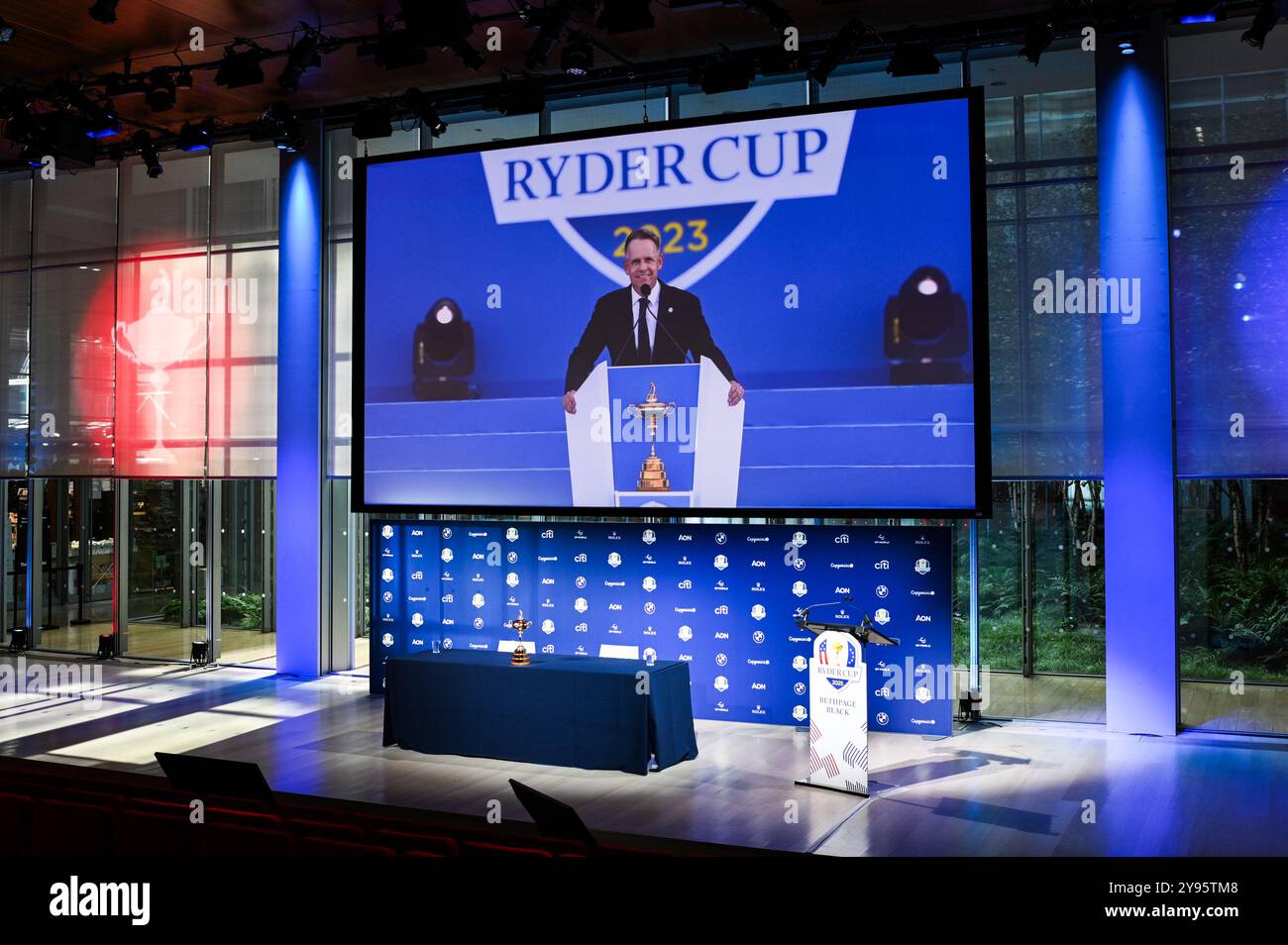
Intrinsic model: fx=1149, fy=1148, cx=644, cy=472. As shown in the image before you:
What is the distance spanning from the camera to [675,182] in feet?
28.8

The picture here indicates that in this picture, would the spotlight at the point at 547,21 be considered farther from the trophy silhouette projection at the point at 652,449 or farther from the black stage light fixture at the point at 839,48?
the trophy silhouette projection at the point at 652,449

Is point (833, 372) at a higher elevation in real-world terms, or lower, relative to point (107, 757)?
higher

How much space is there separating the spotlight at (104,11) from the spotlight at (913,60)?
5492mm

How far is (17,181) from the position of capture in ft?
42.0

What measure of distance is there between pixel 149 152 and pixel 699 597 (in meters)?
6.85

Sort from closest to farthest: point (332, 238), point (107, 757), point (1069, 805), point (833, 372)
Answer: point (1069, 805) → point (107, 757) → point (833, 372) → point (332, 238)

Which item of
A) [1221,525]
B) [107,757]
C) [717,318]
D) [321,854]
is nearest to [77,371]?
[107,757]

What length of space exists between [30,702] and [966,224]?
27.9 ft

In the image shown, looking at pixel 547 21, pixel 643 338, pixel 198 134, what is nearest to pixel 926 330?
pixel 643 338

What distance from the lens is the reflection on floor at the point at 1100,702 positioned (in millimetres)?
8328
